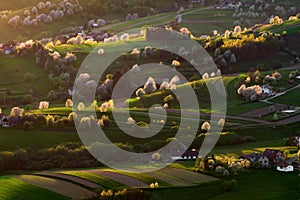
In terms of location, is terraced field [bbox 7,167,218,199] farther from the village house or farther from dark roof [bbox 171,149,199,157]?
the village house

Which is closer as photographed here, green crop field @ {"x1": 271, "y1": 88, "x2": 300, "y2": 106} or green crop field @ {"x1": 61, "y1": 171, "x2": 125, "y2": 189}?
green crop field @ {"x1": 61, "y1": 171, "x2": 125, "y2": 189}

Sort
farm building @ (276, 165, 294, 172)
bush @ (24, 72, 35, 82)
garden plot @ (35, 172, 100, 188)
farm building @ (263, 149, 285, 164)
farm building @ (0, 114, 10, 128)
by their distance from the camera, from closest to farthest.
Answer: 1. garden plot @ (35, 172, 100, 188)
2. farm building @ (276, 165, 294, 172)
3. farm building @ (263, 149, 285, 164)
4. farm building @ (0, 114, 10, 128)
5. bush @ (24, 72, 35, 82)

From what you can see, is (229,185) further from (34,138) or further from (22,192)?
(34,138)

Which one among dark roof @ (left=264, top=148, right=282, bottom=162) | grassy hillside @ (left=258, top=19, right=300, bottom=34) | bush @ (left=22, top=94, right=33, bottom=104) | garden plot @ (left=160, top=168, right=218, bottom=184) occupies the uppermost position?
grassy hillside @ (left=258, top=19, right=300, bottom=34)

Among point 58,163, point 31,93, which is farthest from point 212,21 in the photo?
point 58,163

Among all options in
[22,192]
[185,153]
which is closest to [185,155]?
[185,153]

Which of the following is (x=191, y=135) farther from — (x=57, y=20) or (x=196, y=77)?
(x=57, y=20)

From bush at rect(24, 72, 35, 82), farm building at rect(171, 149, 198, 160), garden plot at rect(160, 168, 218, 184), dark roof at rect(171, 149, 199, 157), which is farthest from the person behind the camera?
bush at rect(24, 72, 35, 82)

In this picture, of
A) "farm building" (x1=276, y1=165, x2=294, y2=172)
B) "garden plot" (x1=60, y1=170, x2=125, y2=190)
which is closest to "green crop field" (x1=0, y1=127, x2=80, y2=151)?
"garden plot" (x1=60, y1=170, x2=125, y2=190)

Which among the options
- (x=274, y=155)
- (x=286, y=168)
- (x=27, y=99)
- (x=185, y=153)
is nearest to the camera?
(x=286, y=168)
